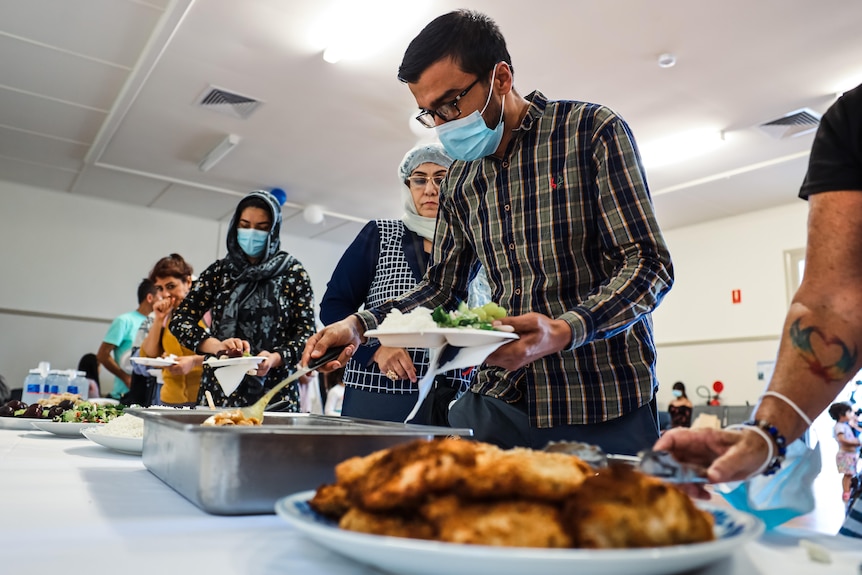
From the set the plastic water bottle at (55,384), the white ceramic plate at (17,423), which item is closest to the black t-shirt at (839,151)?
the white ceramic plate at (17,423)

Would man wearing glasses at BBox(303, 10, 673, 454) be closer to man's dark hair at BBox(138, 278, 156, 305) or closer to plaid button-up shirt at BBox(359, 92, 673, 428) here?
plaid button-up shirt at BBox(359, 92, 673, 428)

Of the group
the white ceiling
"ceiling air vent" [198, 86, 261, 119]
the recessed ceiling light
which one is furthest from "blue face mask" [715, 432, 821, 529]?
"ceiling air vent" [198, 86, 261, 119]

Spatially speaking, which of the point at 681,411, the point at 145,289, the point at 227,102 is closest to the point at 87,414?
the point at 145,289

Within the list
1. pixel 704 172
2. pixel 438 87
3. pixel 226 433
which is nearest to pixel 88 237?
pixel 704 172

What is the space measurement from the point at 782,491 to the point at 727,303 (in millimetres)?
7496

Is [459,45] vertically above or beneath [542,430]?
above

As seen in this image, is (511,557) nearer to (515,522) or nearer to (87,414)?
(515,522)

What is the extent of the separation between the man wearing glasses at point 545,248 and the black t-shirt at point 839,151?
0.30 meters

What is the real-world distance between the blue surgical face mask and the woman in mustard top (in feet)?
4.26

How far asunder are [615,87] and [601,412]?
149 inches

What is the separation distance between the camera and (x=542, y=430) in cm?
127

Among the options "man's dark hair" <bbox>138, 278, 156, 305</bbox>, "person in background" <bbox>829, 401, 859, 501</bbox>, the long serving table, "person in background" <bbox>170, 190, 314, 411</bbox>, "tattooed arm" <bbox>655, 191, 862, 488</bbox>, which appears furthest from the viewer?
"man's dark hair" <bbox>138, 278, 156, 305</bbox>

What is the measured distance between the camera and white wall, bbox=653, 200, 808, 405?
710 centimetres

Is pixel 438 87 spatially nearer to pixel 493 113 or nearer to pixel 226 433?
A: pixel 493 113
